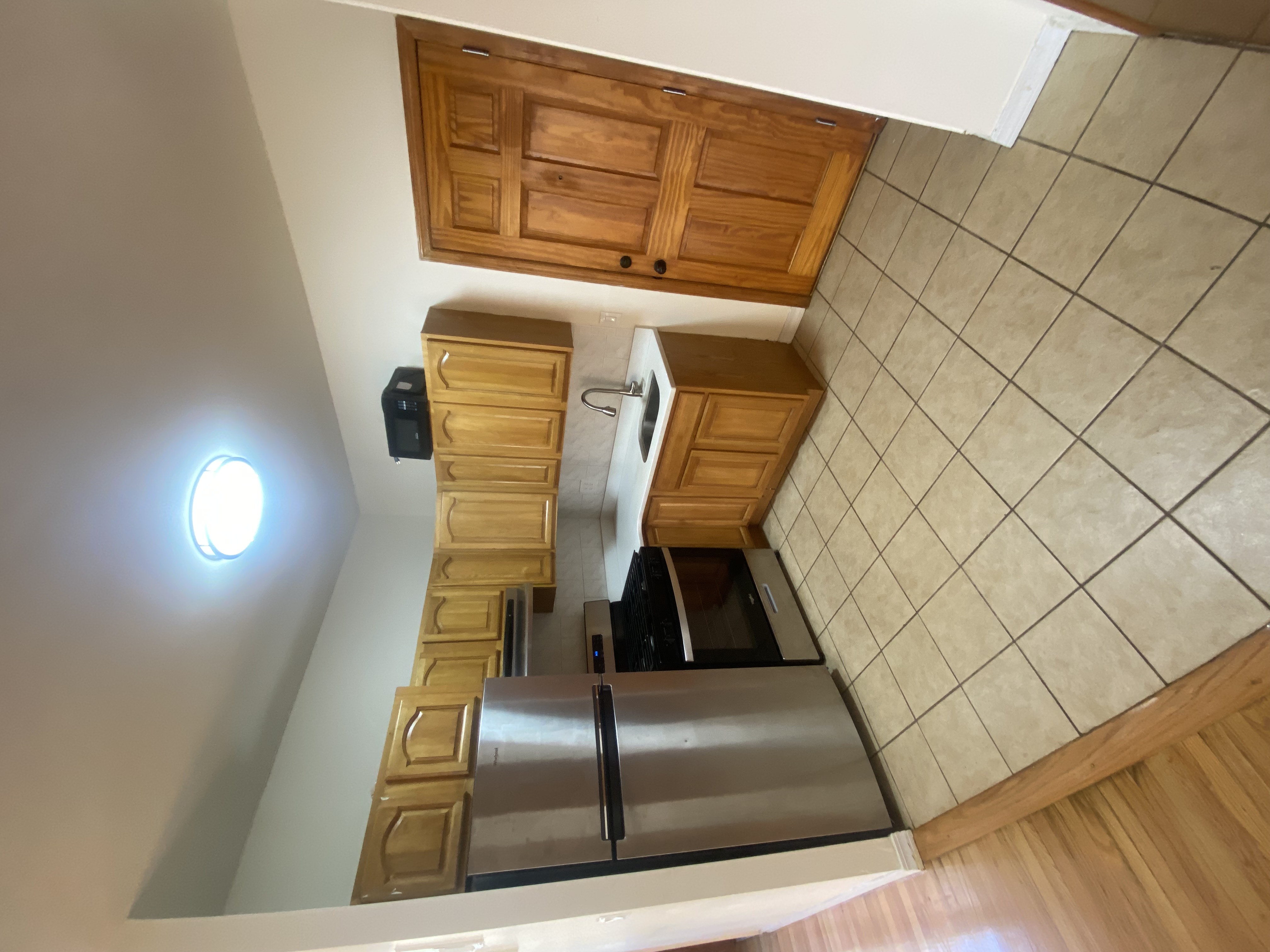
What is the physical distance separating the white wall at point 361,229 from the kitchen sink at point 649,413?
0.80 feet

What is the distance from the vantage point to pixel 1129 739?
859 mm

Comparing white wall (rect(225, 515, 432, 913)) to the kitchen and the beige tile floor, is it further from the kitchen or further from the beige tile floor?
the beige tile floor

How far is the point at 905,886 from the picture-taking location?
51.9 inches

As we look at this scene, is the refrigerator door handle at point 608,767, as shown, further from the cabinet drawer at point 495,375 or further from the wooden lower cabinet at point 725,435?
the cabinet drawer at point 495,375

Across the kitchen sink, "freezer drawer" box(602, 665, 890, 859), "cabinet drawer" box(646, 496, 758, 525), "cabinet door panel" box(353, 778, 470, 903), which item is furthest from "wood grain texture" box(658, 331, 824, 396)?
"cabinet door panel" box(353, 778, 470, 903)

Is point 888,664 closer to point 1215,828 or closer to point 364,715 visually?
point 1215,828

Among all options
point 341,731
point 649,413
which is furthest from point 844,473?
point 341,731

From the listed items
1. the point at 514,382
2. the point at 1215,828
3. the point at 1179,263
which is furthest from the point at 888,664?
the point at 514,382

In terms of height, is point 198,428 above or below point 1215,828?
above

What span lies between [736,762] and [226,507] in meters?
1.48

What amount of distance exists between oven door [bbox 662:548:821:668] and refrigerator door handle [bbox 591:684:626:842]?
293mm

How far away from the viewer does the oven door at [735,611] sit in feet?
5.42

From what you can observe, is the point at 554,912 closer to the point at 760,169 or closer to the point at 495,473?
the point at 495,473

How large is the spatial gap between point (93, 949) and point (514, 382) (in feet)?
5.20
